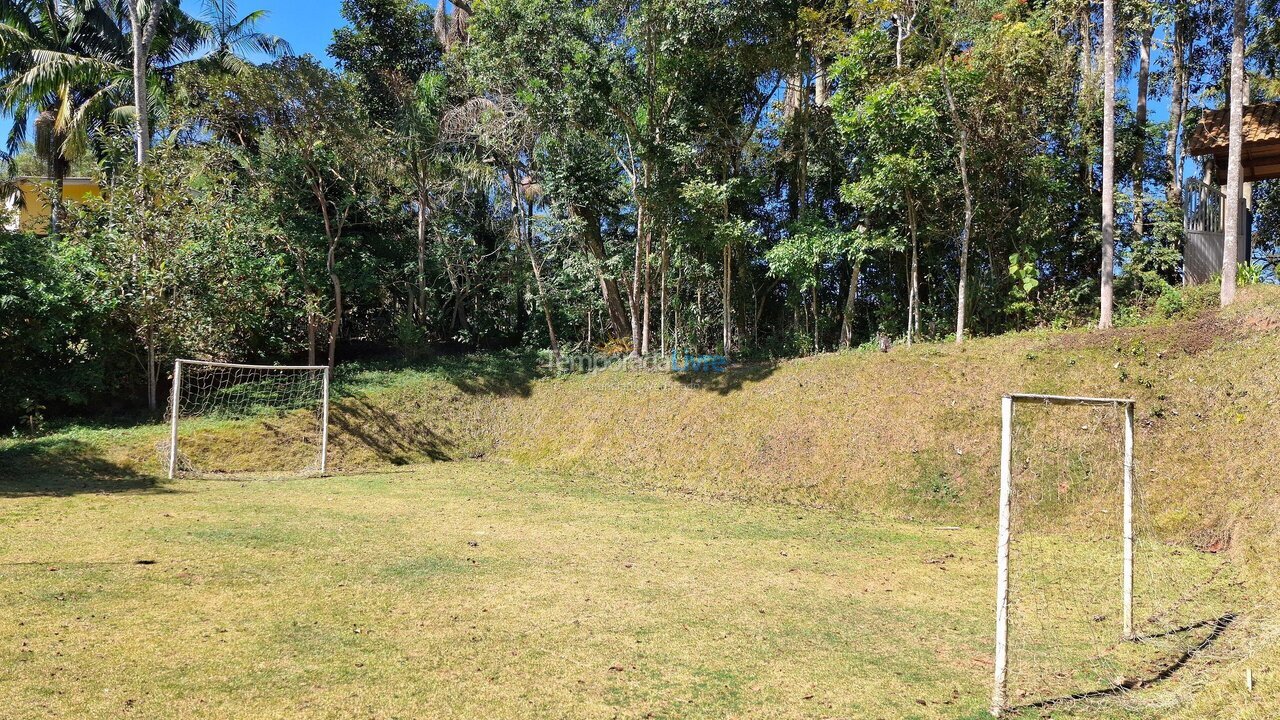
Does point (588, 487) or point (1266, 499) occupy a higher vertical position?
point (1266, 499)

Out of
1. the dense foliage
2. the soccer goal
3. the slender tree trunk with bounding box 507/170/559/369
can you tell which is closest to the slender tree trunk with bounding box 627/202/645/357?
the dense foliage

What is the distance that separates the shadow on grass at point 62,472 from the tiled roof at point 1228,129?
693 inches

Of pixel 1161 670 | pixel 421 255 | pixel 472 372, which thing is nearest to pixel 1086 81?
pixel 1161 670

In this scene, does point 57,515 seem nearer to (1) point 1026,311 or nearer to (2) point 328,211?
(2) point 328,211

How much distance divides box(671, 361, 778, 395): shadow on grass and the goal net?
4961 millimetres

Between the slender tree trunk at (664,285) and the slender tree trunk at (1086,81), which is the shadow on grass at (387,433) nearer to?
the slender tree trunk at (664,285)

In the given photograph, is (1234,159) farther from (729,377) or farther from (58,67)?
(58,67)

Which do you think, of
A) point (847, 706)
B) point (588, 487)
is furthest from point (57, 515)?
point (847, 706)

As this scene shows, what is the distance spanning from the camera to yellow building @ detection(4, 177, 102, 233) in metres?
Answer: 14.6

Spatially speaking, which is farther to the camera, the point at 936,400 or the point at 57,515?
the point at 936,400

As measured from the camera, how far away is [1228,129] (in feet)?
40.7

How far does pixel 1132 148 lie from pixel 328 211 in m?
18.0

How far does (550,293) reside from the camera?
18.9 meters

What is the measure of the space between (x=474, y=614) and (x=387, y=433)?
35.5 feet
